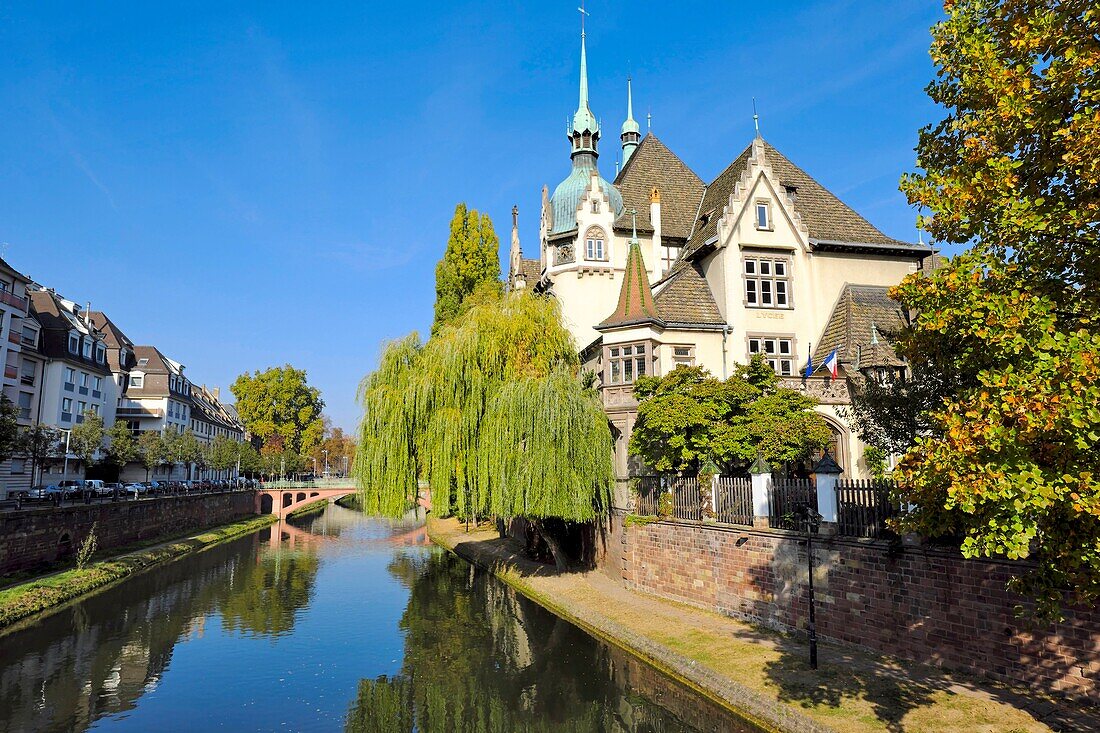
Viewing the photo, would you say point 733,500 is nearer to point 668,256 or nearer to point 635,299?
point 635,299

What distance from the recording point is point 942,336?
30.5 ft

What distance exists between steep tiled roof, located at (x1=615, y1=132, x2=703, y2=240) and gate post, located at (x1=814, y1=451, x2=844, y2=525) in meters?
19.5

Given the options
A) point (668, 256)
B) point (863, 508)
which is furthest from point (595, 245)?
point (863, 508)

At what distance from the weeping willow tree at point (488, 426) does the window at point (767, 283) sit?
28.1ft

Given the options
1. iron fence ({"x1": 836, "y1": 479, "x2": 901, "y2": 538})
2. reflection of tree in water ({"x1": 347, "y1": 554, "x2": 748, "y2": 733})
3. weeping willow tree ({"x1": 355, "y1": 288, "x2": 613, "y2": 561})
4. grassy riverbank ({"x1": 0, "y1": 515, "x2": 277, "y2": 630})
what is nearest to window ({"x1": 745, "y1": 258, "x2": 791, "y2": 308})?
weeping willow tree ({"x1": 355, "y1": 288, "x2": 613, "y2": 561})

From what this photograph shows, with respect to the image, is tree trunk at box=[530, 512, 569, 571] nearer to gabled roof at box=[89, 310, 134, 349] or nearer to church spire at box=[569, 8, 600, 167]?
church spire at box=[569, 8, 600, 167]

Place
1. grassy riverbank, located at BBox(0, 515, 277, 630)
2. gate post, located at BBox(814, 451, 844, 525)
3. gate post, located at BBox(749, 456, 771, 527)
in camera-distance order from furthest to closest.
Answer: grassy riverbank, located at BBox(0, 515, 277, 630), gate post, located at BBox(749, 456, 771, 527), gate post, located at BBox(814, 451, 844, 525)

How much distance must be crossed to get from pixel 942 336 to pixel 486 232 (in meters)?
39.8

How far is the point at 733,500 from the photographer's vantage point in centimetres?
2078

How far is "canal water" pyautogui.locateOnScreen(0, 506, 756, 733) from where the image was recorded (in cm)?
1470

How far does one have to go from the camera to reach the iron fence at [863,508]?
52.1 ft

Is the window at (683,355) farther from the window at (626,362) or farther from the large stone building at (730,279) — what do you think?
the window at (626,362)

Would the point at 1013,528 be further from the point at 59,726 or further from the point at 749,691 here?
the point at 59,726

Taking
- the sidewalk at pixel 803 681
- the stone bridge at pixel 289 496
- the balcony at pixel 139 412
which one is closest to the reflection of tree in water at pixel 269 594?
the sidewalk at pixel 803 681
